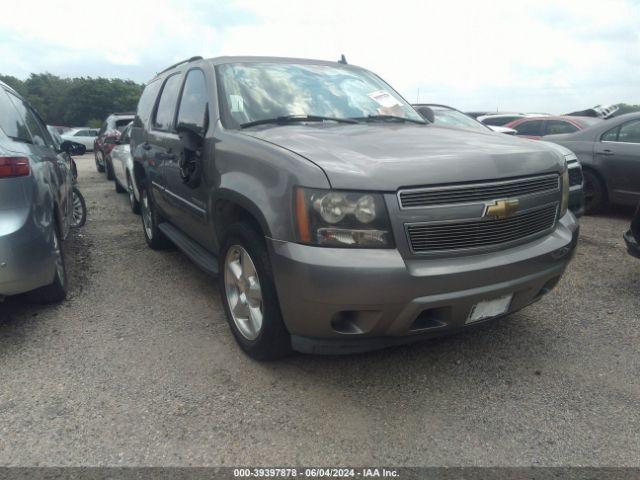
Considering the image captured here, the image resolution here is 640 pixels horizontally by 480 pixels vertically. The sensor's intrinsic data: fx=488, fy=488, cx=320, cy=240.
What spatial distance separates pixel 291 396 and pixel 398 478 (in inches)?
28.9

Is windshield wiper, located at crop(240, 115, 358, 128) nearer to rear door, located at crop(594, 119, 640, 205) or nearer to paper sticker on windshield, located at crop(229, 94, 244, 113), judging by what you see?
paper sticker on windshield, located at crop(229, 94, 244, 113)

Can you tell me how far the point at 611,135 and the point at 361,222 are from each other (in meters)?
5.67

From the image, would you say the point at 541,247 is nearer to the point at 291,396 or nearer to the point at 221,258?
the point at 291,396

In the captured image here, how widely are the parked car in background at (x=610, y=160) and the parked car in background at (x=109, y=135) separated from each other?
8475 millimetres

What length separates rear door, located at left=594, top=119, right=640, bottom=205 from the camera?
237 inches

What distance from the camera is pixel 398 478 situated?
78.7 inches

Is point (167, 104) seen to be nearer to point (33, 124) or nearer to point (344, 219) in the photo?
point (33, 124)

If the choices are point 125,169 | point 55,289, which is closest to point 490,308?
point 55,289

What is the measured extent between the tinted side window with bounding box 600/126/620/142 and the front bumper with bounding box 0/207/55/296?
21.4 feet

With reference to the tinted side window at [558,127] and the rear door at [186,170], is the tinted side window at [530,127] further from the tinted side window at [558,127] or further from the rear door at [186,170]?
the rear door at [186,170]

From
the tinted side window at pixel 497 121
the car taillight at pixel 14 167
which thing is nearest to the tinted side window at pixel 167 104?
the car taillight at pixel 14 167

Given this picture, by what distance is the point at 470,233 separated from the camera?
7.56ft

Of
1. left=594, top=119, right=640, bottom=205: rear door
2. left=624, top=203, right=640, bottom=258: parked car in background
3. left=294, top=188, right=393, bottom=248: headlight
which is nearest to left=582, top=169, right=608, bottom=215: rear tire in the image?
left=594, top=119, right=640, bottom=205: rear door

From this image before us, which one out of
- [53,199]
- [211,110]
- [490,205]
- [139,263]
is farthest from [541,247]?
[139,263]
